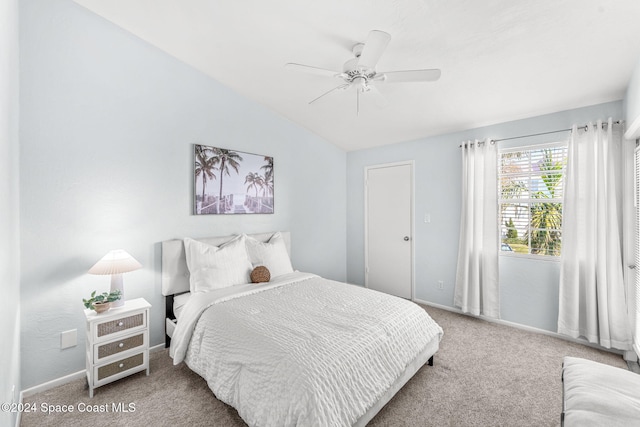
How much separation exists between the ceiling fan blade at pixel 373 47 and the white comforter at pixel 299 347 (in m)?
1.78

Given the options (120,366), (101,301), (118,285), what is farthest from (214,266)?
(120,366)

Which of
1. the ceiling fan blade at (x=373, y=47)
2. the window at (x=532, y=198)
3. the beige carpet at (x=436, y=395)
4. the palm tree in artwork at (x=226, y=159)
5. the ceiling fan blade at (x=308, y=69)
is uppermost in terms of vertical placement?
the ceiling fan blade at (x=308, y=69)

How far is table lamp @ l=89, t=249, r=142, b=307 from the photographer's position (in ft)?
7.23

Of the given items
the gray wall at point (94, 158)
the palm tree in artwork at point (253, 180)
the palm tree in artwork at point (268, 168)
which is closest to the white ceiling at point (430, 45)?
the gray wall at point (94, 158)

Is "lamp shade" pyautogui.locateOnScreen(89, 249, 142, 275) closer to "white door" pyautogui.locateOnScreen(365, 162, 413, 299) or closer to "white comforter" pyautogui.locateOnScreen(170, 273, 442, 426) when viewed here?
"white comforter" pyautogui.locateOnScreen(170, 273, 442, 426)

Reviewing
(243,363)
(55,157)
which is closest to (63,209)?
(55,157)

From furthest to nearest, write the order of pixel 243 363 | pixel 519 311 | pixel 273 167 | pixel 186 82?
pixel 273 167 < pixel 519 311 < pixel 186 82 < pixel 243 363

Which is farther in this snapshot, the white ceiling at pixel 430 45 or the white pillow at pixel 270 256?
the white pillow at pixel 270 256

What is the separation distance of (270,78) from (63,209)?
2214 mm

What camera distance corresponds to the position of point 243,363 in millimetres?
1678

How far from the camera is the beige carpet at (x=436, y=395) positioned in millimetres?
1818

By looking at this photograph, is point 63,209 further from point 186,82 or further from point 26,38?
point 186,82

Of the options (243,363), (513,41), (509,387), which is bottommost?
(509,387)

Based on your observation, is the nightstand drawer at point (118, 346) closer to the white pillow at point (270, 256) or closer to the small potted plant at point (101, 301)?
the small potted plant at point (101, 301)
